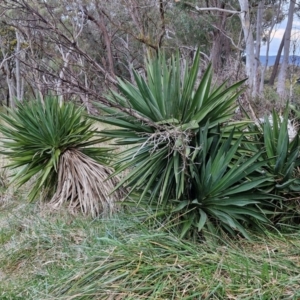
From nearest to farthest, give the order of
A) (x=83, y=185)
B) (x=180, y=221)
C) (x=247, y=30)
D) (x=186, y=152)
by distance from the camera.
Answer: (x=186, y=152), (x=180, y=221), (x=83, y=185), (x=247, y=30)

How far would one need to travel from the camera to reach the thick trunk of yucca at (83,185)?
5.15 meters

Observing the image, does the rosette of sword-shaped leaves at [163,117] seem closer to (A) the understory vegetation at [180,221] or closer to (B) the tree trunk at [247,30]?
(A) the understory vegetation at [180,221]

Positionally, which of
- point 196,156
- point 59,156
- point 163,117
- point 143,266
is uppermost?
point 163,117

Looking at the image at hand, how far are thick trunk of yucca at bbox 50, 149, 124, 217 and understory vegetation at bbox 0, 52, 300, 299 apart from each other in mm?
500

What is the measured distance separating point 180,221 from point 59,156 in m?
2.59

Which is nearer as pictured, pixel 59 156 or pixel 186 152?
pixel 186 152

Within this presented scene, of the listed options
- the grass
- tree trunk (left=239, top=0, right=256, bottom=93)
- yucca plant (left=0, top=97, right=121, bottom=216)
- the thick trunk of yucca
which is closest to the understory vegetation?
the grass

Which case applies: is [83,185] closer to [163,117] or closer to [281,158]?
[163,117]

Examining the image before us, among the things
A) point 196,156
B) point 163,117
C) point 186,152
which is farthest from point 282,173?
point 163,117

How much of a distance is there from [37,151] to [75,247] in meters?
2.33

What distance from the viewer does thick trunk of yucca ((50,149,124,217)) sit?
5.15 metres

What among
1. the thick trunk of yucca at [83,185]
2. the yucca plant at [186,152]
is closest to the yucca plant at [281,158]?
the yucca plant at [186,152]

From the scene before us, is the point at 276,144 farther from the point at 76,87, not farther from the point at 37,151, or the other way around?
the point at 37,151

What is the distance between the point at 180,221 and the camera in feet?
12.2
